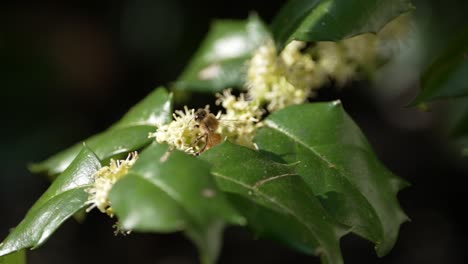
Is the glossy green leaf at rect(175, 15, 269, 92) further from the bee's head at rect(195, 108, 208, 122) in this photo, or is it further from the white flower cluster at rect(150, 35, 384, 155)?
the bee's head at rect(195, 108, 208, 122)

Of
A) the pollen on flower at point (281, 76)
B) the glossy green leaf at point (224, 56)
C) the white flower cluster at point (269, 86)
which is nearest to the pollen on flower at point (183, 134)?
the white flower cluster at point (269, 86)

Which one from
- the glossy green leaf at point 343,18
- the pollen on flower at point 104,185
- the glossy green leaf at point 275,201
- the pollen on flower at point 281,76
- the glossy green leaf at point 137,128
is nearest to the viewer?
the glossy green leaf at point 275,201

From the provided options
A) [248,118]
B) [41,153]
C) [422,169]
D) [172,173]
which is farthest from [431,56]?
[41,153]

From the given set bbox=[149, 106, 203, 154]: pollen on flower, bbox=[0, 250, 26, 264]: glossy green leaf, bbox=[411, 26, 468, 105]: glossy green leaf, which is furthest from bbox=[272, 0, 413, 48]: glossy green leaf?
bbox=[0, 250, 26, 264]: glossy green leaf

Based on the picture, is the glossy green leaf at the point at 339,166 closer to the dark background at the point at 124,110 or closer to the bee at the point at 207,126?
the bee at the point at 207,126

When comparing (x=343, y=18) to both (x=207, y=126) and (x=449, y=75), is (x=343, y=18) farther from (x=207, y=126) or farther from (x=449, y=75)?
(x=207, y=126)

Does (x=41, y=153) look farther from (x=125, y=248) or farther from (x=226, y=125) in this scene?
(x=226, y=125)

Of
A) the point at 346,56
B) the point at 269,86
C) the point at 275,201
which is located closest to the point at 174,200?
the point at 275,201
